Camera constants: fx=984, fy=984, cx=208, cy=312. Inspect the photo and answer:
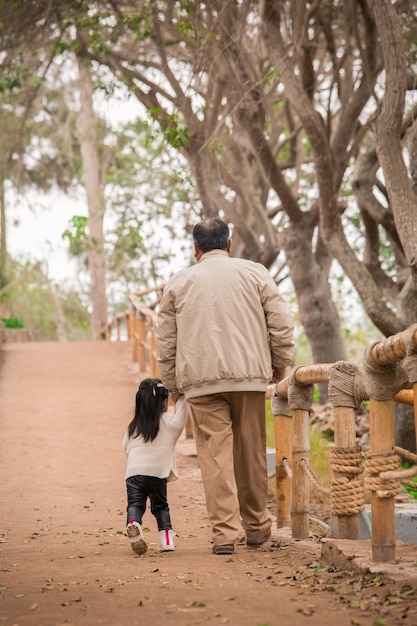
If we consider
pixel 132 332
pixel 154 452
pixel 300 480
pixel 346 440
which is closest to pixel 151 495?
pixel 154 452

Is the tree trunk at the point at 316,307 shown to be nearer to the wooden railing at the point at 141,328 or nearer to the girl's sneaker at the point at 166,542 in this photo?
the wooden railing at the point at 141,328

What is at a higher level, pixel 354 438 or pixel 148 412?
pixel 148 412

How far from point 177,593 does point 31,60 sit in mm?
11645

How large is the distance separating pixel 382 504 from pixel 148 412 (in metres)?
1.78

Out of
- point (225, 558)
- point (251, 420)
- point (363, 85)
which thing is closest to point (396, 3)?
point (363, 85)

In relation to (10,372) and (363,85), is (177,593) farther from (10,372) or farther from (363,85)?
(10,372)

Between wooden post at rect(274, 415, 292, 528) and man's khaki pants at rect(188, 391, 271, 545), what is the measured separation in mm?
751

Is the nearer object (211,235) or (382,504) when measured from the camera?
(382,504)

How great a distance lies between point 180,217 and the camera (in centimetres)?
2077

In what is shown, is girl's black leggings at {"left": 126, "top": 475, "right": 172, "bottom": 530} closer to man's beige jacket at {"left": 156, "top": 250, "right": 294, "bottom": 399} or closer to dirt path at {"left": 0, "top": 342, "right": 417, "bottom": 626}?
dirt path at {"left": 0, "top": 342, "right": 417, "bottom": 626}

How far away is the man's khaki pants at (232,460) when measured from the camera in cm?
510

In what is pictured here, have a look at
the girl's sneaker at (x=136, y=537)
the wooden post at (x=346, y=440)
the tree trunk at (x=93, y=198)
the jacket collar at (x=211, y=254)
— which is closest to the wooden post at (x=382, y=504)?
the wooden post at (x=346, y=440)

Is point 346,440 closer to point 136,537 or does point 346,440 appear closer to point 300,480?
point 300,480

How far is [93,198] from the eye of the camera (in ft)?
80.4
